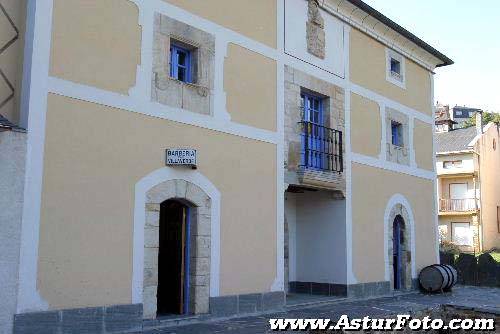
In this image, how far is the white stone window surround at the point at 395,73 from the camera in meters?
15.2

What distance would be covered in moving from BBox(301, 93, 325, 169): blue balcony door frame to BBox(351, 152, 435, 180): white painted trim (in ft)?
4.28

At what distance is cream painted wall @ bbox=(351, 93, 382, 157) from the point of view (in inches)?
529

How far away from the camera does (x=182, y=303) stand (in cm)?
902

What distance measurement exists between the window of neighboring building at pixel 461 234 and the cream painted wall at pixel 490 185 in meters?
0.81

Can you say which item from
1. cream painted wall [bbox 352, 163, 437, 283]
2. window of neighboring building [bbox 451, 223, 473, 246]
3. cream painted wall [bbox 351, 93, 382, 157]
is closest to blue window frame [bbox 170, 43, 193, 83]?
cream painted wall [bbox 351, 93, 382, 157]

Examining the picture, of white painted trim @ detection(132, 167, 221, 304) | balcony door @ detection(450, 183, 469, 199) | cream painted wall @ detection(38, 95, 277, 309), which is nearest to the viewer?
cream painted wall @ detection(38, 95, 277, 309)

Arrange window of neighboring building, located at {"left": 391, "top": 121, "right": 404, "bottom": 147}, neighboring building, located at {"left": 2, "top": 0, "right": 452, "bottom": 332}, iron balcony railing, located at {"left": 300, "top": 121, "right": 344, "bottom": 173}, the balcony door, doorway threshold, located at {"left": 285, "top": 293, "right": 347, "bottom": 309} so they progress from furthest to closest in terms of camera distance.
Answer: the balcony door
window of neighboring building, located at {"left": 391, "top": 121, "right": 404, "bottom": 147}
iron balcony railing, located at {"left": 300, "top": 121, "right": 344, "bottom": 173}
doorway threshold, located at {"left": 285, "top": 293, "right": 347, "bottom": 309}
neighboring building, located at {"left": 2, "top": 0, "right": 452, "bottom": 332}

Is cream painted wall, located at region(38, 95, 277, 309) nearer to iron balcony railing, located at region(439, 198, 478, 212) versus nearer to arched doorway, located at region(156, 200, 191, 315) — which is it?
arched doorway, located at region(156, 200, 191, 315)

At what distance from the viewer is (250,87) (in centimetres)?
1039

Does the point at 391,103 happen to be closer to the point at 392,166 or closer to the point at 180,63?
the point at 392,166

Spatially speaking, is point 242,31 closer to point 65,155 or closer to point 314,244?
point 65,155

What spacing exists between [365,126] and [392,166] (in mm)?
1668

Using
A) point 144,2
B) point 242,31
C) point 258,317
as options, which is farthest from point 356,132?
point 144,2

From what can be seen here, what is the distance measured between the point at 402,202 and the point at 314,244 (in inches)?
134
